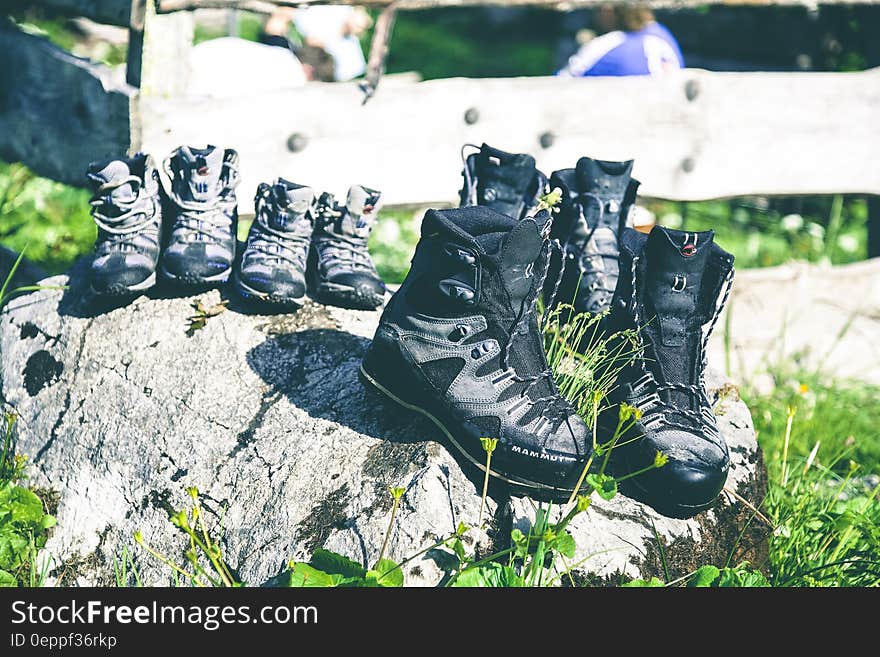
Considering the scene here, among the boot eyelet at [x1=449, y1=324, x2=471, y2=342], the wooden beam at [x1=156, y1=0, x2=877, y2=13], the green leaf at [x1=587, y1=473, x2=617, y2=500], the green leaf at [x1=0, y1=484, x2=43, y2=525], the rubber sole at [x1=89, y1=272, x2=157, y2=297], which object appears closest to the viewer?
the green leaf at [x1=587, y1=473, x2=617, y2=500]

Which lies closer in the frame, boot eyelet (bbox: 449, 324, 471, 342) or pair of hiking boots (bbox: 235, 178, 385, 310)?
boot eyelet (bbox: 449, 324, 471, 342)

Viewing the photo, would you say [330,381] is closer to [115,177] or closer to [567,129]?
[115,177]

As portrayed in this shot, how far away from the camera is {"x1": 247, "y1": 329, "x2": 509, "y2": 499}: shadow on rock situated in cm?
254

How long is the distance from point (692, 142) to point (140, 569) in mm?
3334

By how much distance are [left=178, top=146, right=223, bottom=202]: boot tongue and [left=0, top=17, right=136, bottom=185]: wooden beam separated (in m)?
0.56

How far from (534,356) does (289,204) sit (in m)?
1.04

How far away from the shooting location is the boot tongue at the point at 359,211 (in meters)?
3.11

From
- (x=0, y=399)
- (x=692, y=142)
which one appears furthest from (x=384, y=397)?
(x=692, y=142)

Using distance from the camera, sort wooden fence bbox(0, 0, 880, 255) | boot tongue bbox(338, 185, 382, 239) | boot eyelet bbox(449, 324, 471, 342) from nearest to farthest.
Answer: boot eyelet bbox(449, 324, 471, 342) → boot tongue bbox(338, 185, 382, 239) → wooden fence bbox(0, 0, 880, 255)

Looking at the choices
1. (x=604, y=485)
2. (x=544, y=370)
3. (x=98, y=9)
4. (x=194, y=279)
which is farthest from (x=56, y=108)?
(x=604, y=485)

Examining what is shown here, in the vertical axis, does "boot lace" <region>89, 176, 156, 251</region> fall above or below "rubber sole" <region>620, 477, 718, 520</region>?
above

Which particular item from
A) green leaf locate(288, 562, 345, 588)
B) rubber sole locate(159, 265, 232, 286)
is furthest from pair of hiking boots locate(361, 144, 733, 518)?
rubber sole locate(159, 265, 232, 286)

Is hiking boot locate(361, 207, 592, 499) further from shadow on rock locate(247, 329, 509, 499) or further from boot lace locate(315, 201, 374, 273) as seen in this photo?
boot lace locate(315, 201, 374, 273)

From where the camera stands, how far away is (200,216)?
3033 millimetres
